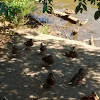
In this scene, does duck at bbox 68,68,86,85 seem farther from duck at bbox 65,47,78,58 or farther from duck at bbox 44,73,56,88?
duck at bbox 65,47,78,58

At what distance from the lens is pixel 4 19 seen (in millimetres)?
11555

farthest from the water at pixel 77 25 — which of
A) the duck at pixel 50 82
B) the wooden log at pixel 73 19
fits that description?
the duck at pixel 50 82

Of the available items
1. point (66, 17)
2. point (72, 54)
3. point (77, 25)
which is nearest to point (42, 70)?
point (72, 54)

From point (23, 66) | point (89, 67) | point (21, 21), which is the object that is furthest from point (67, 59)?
point (21, 21)

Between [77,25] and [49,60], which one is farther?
[77,25]

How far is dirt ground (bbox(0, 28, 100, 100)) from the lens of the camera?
20.5 feet

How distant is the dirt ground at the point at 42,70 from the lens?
246 inches

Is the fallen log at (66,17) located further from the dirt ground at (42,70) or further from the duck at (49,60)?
the duck at (49,60)

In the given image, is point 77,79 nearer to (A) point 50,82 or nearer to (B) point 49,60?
(A) point 50,82

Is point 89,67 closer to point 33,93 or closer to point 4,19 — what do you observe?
point 33,93

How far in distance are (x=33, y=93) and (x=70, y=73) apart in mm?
1880

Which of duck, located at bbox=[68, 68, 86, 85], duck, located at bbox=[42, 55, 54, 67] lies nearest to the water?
duck, located at bbox=[42, 55, 54, 67]

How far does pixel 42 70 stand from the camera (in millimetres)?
7543

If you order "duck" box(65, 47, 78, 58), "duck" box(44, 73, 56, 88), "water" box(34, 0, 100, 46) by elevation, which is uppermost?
"water" box(34, 0, 100, 46)
